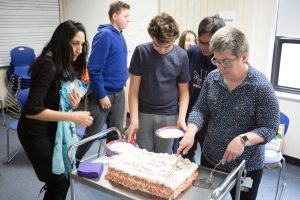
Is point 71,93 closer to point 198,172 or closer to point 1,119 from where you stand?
point 198,172

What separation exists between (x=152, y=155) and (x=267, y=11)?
222 cm

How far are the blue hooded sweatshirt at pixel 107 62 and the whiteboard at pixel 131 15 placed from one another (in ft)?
4.79

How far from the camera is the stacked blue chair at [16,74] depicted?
4275mm

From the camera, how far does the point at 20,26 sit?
4668 mm

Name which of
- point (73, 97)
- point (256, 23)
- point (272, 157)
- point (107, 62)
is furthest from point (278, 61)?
point (73, 97)

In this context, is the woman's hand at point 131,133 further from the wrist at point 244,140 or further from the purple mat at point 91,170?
the wrist at point 244,140

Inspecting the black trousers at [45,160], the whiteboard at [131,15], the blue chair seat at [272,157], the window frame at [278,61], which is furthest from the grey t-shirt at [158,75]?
the whiteboard at [131,15]

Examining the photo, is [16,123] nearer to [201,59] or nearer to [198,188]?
[201,59]

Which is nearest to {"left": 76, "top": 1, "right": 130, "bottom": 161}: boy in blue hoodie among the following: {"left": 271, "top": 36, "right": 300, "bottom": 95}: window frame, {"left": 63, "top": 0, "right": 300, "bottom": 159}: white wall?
{"left": 63, "top": 0, "right": 300, "bottom": 159}: white wall

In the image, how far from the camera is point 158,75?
181 cm

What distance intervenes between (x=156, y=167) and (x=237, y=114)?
0.42m

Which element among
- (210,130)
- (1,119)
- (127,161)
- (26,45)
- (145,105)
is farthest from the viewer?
(26,45)

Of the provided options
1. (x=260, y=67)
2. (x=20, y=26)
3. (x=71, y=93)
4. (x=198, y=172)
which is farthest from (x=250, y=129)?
(x=20, y=26)

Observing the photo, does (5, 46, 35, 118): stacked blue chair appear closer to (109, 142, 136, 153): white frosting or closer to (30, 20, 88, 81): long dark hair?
(30, 20, 88, 81): long dark hair
